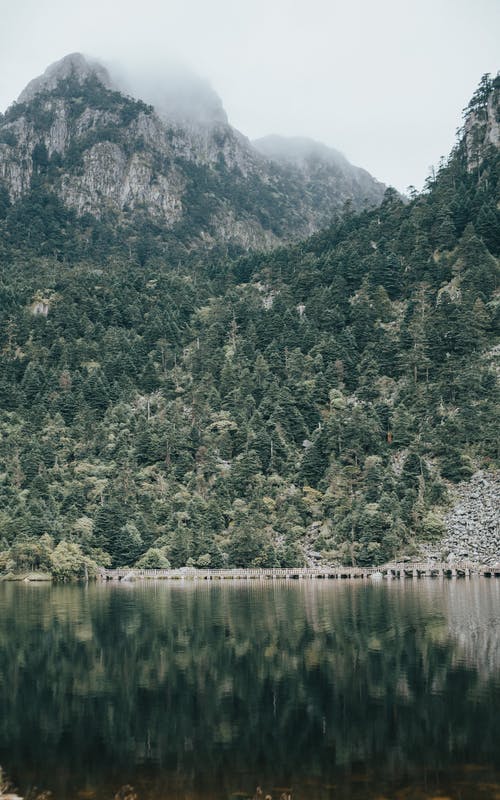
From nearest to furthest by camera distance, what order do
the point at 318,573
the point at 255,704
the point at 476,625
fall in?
the point at 255,704 < the point at 476,625 < the point at 318,573

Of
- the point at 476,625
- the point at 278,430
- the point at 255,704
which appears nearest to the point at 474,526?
the point at 278,430

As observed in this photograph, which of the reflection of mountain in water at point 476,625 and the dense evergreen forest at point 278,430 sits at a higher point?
the dense evergreen forest at point 278,430

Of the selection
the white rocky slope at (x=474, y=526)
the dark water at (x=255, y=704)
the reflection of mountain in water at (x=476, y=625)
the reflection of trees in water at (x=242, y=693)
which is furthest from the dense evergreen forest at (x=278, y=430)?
the dark water at (x=255, y=704)

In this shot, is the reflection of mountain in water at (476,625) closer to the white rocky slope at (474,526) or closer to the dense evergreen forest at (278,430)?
the white rocky slope at (474,526)

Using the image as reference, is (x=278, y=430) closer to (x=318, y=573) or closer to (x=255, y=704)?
(x=318, y=573)

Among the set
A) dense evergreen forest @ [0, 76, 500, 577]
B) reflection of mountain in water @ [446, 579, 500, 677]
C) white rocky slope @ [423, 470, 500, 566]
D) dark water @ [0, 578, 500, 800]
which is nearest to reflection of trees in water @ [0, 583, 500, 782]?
dark water @ [0, 578, 500, 800]

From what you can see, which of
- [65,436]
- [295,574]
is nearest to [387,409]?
[295,574]

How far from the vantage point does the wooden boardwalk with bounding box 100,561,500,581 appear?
109 m

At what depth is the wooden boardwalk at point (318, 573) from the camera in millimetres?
109188

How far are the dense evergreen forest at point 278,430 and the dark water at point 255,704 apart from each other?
56849 millimetres

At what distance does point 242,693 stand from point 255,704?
2442mm

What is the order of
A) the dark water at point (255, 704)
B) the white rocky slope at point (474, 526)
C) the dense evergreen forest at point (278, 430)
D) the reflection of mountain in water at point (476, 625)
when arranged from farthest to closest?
the dense evergreen forest at point (278, 430) → the white rocky slope at point (474, 526) → the reflection of mountain in water at point (476, 625) → the dark water at point (255, 704)

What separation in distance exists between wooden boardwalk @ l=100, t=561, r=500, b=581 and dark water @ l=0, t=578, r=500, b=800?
46.8m

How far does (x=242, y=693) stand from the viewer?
3578cm
